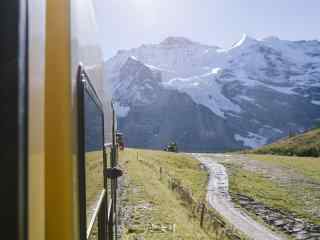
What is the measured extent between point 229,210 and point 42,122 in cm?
2568

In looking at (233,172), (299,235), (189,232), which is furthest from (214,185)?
(189,232)

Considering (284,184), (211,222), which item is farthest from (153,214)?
(284,184)

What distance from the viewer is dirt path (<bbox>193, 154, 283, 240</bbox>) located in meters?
21.2

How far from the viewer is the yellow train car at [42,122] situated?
1374mm

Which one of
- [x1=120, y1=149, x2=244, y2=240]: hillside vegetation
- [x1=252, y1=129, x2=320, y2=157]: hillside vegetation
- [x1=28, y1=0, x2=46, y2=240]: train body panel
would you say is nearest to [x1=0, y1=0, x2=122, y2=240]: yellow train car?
[x1=28, y1=0, x2=46, y2=240]: train body panel

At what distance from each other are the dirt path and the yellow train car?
18705 millimetres

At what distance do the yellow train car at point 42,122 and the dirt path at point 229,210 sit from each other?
18.7 m

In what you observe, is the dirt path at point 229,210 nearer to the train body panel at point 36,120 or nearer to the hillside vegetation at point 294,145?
the train body panel at point 36,120

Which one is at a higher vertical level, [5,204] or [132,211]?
[5,204]

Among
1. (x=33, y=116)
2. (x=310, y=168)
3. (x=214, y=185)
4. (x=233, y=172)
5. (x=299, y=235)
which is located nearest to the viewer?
(x=33, y=116)

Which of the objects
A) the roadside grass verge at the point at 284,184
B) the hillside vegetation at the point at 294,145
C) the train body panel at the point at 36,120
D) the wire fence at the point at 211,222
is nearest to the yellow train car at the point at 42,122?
the train body panel at the point at 36,120

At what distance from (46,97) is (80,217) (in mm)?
592

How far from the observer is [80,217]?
7.36ft

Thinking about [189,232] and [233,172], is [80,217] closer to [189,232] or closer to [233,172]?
[189,232]
